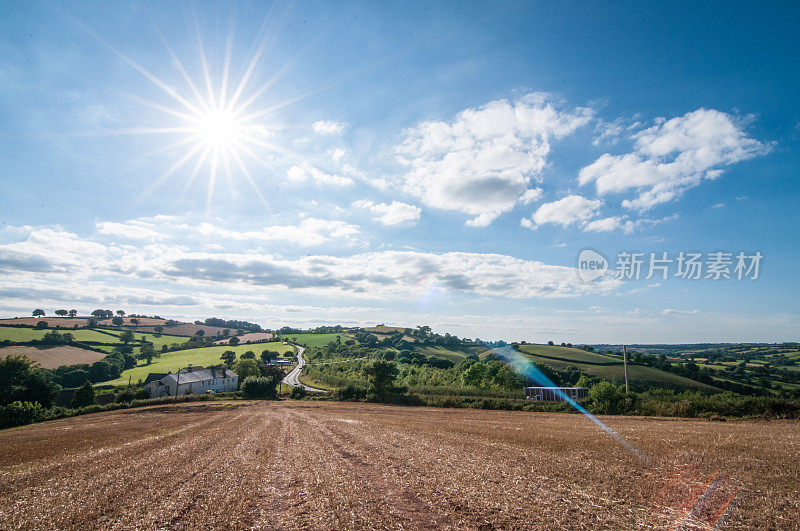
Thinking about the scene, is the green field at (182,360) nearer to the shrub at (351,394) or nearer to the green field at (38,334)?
the green field at (38,334)

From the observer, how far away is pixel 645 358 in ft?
412

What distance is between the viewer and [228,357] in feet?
438

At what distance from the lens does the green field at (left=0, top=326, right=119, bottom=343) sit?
11875cm

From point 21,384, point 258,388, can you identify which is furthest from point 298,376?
point 21,384

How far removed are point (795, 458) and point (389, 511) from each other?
2182 centimetres

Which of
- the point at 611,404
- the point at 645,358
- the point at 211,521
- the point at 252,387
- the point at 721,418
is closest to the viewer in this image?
the point at 211,521

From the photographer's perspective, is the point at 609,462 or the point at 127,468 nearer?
the point at 609,462

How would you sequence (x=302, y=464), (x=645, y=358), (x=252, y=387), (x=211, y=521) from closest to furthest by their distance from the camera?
(x=211, y=521)
(x=302, y=464)
(x=252, y=387)
(x=645, y=358)

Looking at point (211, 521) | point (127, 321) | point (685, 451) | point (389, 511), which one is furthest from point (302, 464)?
point (127, 321)

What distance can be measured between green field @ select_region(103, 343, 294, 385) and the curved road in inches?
375

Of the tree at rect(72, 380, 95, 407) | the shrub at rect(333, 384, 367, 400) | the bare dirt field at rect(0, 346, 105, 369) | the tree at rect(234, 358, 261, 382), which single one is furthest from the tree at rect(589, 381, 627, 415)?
the bare dirt field at rect(0, 346, 105, 369)

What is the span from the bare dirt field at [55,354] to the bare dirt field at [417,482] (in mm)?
117173

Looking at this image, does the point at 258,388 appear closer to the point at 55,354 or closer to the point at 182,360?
the point at 182,360

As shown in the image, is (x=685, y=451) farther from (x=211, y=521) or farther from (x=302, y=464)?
(x=211, y=521)
